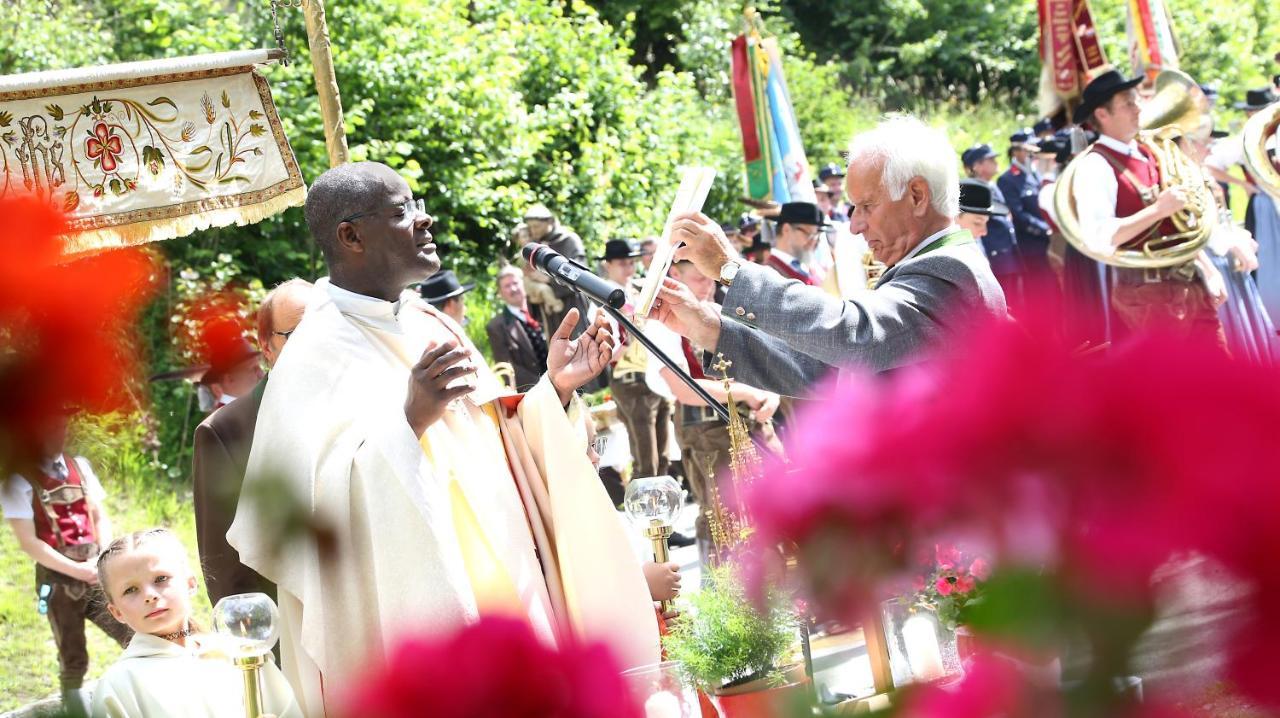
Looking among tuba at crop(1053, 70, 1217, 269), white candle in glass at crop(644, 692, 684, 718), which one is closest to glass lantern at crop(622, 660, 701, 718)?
white candle in glass at crop(644, 692, 684, 718)

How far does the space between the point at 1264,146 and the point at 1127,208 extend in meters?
1.63

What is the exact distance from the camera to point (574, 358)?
332 cm

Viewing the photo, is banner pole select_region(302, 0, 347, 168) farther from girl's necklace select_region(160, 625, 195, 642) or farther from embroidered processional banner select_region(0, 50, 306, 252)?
girl's necklace select_region(160, 625, 195, 642)

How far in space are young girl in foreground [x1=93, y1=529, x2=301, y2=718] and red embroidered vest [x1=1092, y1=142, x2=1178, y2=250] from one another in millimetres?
5065

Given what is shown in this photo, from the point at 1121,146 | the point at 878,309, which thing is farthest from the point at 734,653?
the point at 1121,146

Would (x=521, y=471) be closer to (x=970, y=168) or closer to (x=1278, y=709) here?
(x=1278, y=709)

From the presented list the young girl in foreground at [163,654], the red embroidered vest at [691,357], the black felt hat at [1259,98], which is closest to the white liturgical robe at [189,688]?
the young girl in foreground at [163,654]

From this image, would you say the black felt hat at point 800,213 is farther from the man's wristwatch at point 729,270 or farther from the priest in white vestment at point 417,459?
the man's wristwatch at point 729,270

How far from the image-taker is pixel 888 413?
706 millimetres

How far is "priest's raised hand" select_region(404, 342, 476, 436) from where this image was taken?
9.15ft

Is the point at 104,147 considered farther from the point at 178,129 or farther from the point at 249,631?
the point at 249,631

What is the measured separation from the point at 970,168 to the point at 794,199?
4.77 m

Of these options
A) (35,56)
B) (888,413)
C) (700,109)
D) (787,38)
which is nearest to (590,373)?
(888,413)

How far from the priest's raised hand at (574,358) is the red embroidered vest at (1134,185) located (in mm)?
4513
